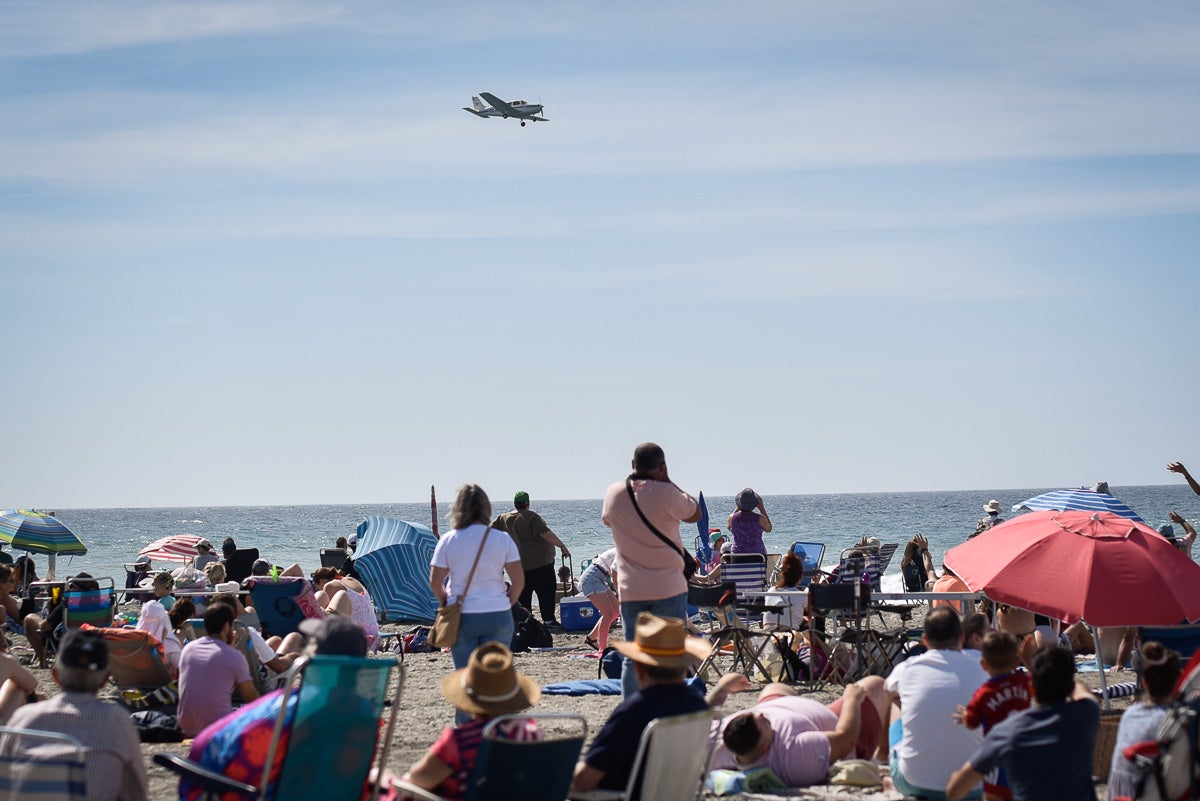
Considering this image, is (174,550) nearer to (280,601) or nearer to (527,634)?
(527,634)

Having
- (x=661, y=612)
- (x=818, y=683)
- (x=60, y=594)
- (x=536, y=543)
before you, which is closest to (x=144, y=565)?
(x=60, y=594)

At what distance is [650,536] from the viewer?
671 cm

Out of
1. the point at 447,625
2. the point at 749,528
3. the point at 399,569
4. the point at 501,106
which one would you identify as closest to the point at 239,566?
the point at 399,569

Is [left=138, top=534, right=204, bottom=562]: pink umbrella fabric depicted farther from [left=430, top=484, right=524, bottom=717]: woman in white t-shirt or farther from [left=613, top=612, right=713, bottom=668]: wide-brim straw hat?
[left=613, top=612, right=713, bottom=668]: wide-brim straw hat

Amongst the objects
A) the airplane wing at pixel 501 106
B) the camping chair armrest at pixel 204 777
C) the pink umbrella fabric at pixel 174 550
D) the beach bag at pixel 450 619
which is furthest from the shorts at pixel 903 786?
the airplane wing at pixel 501 106

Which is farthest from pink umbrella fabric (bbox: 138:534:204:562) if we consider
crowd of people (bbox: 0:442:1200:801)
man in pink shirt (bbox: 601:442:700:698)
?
man in pink shirt (bbox: 601:442:700:698)

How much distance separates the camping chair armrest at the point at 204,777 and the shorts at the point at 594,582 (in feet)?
24.7

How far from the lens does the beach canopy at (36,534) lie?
1717 cm

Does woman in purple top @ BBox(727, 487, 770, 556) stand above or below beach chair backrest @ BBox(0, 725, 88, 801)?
above

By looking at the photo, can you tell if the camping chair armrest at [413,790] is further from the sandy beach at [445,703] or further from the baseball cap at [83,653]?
the baseball cap at [83,653]

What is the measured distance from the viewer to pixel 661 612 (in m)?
6.75

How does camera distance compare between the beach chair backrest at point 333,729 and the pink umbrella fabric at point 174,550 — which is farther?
the pink umbrella fabric at point 174,550

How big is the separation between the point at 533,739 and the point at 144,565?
552 inches

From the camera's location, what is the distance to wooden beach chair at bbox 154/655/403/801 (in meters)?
4.15
